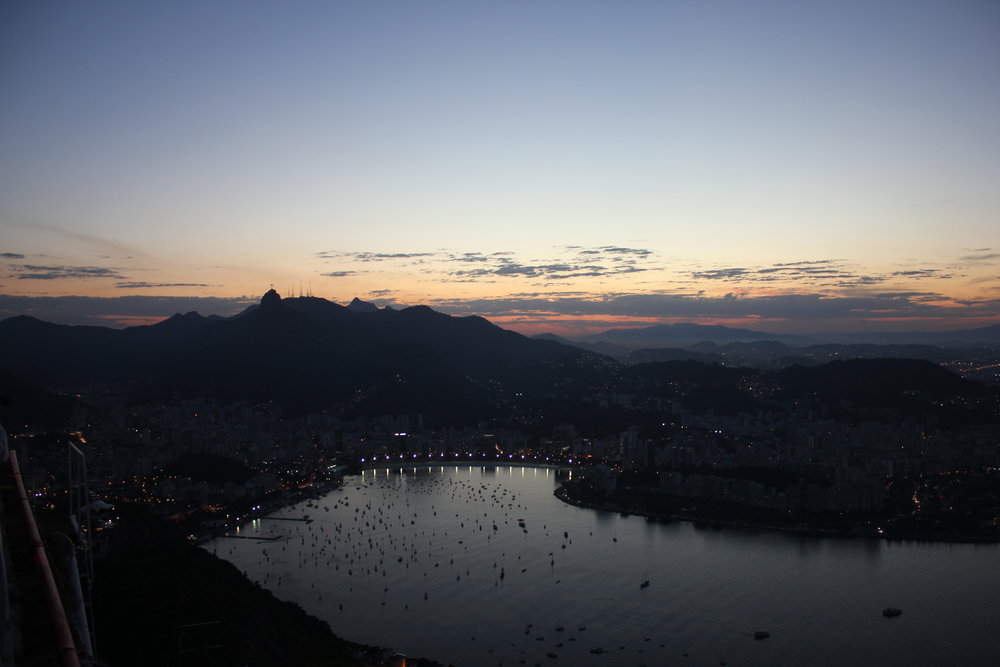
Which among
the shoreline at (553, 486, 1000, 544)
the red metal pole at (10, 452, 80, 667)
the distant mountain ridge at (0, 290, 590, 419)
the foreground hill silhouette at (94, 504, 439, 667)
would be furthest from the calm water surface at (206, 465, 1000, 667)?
the distant mountain ridge at (0, 290, 590, 419)

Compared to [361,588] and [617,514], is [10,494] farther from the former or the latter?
[617,514]

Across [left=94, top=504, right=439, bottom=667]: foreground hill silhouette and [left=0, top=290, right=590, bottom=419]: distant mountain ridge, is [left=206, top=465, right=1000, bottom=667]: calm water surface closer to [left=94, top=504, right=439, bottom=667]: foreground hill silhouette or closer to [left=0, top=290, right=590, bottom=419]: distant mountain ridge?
[left=94, top=504, right=439, bottom=667]: foreground hill silhouette

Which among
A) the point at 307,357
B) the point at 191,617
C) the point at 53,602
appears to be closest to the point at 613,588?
the point at 191,617

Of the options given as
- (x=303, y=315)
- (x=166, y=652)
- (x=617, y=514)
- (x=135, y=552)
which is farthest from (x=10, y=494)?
(x=303, y=315)

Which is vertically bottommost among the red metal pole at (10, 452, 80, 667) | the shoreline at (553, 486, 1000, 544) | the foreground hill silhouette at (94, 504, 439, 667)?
the shoreline at (553, 486, 1000, 544)

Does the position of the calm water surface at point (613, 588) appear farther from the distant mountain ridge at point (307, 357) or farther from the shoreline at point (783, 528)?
the distant mountain ridge at point (307, 357)
